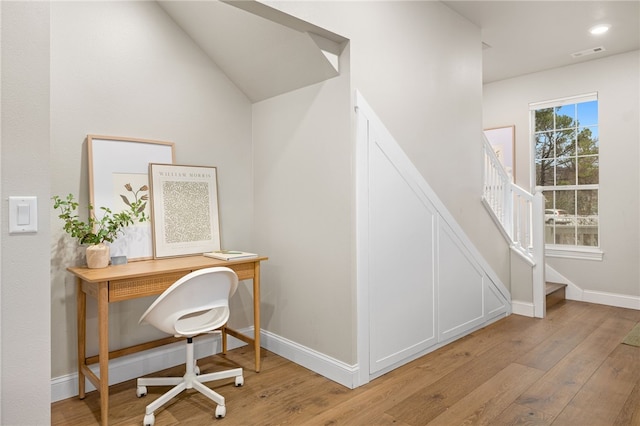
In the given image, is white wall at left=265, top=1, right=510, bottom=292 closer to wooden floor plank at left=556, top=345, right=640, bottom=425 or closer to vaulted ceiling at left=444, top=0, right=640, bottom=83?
vaulted ceiling at left=444, top=0, right=640, bottom=83

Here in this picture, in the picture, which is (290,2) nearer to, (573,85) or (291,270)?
(291,270)

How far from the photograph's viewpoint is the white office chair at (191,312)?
211 centimetres

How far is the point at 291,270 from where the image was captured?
303 cm

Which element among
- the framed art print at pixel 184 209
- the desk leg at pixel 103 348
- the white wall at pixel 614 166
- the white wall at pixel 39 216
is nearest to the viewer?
the white wall at pixel 39 216

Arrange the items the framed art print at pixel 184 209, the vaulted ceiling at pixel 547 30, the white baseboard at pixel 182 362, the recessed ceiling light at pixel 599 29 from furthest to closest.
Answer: the recessed ceiling light at pixel 599 29
the vaulted ceiling at pixel 547 30
the framed art print at pixel 184 209
the white baseboard at pixel 182 362

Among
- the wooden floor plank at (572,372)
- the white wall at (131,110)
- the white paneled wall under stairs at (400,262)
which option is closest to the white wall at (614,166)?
the wooden floor plank at (572,372)

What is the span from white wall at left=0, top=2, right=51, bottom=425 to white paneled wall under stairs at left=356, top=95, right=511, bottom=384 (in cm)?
173

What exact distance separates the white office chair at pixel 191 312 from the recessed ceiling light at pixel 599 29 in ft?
13.6

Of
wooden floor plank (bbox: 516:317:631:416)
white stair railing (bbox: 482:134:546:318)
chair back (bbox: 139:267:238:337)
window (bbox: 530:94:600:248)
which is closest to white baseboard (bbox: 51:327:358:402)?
chair back (bbox: 139:267:238:337)

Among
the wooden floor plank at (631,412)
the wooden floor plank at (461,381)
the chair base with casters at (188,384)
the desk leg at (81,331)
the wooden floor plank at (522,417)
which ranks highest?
the desk leg at (81,331)

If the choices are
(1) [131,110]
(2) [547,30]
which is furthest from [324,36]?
(2) [547,30]

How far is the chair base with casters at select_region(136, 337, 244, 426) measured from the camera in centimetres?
210

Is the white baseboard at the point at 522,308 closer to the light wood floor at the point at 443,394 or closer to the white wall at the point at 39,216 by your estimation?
the light wood floor at the point at 443,394

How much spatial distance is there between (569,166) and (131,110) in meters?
4.97
